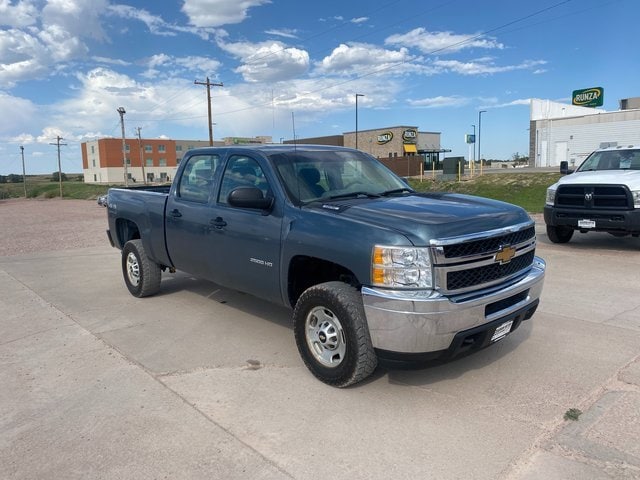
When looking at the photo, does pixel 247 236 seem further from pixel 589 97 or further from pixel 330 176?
pixel 589 97

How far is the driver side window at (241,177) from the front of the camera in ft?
15.6

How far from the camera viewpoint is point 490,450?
3.10m

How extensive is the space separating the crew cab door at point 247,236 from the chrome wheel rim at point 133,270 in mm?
2108

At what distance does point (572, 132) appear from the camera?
46438 mm

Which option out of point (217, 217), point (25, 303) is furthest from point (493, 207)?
point (25, 303)

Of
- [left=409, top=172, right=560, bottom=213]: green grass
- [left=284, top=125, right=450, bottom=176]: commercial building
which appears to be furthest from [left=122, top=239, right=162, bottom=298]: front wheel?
[left=284, top=125, right=450, bottom=176]: commercial building

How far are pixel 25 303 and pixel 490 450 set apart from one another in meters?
6.25

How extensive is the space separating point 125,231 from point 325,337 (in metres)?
4.57

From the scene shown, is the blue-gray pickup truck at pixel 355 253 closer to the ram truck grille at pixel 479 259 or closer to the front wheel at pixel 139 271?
the ram truck grille at pixel 479 259

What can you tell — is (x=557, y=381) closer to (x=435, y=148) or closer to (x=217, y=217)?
(x=217, y=217)

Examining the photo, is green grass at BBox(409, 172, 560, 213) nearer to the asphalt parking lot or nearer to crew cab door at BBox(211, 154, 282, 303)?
the asphalt parking lot

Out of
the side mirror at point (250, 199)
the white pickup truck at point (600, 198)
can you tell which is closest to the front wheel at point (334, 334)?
the side mirror at point (250, 199)

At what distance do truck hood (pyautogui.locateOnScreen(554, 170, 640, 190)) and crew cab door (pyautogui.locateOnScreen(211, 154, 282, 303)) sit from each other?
7.15m

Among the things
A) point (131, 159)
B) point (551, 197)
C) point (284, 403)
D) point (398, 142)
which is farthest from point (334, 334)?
point (131, 159)
